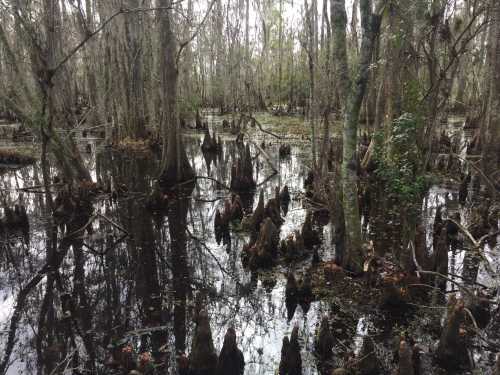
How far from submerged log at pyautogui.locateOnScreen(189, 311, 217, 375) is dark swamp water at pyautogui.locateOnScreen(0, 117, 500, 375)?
11.0 inches

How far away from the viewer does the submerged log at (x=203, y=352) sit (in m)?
3.28

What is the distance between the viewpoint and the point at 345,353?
3648mm

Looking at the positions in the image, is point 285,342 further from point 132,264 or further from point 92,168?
point 92,168

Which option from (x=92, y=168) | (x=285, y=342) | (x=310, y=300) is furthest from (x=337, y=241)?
(x=92, y=168)

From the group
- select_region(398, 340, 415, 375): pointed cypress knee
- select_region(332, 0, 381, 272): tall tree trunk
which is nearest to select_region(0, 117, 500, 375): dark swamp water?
select_region(398, 340, 415, 375): pointed cypress knee

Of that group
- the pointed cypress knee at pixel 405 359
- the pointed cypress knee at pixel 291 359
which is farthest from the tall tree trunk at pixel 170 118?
the pointed cypress knee at pixel 405 359

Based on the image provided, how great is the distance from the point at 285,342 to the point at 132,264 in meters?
3.12

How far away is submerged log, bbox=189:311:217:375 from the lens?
328 cm

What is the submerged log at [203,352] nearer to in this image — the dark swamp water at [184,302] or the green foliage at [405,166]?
the dark swamp water at [184,302]

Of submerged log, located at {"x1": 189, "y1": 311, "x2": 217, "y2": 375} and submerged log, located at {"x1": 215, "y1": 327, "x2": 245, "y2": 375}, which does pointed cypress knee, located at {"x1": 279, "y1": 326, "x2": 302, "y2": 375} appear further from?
submerged log, located at {"x1": 189, "y1": 311, "x2": 217, "y2": 375}

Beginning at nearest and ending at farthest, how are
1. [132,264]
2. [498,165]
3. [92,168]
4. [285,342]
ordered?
[285,342], [132,264], [498,165], [92,168]

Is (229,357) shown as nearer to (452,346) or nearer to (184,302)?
(184,302)

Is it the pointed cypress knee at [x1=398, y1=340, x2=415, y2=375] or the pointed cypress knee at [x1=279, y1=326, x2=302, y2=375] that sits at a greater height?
the pointed cypress knee at [x1=398, y1=340, x2=415, y2=375]

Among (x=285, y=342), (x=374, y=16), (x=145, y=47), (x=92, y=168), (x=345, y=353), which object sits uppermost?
(x=145, y=47)
